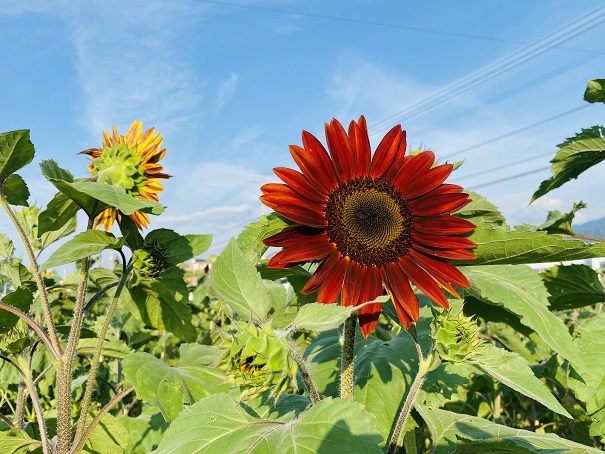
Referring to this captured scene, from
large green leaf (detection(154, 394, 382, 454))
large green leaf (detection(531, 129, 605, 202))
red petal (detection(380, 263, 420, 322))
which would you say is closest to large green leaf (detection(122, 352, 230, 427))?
→ large green leaf (detection(154, 394, 382, 454))

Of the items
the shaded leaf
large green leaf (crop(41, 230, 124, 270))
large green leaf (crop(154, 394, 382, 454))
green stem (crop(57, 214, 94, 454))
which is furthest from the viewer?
the shaded leaf

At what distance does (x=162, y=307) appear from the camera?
1711 mm

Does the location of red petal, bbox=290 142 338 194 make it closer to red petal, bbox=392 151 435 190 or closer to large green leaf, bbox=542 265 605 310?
red petal, bbox=392 151 435 190

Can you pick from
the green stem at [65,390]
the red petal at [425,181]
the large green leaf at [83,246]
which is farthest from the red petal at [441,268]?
the green stem at [65,390]

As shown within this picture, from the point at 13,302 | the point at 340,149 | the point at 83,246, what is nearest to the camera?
the point at 340,149

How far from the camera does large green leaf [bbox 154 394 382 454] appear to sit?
0.83m

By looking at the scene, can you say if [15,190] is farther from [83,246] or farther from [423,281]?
[423,281]

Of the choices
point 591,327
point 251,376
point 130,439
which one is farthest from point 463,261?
point 130,439

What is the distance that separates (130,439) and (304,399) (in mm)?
897

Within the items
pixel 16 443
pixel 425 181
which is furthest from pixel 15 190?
pixel 425 181

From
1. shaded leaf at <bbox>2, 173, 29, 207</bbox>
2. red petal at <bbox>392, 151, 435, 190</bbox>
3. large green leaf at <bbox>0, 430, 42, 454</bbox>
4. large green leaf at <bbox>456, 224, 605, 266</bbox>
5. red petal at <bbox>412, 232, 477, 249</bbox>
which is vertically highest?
shaded leaf at <bbox>2, 173, 29, 207</bbox>

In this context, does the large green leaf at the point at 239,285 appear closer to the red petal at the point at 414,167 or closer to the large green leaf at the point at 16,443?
the red petal at the point at 414,167

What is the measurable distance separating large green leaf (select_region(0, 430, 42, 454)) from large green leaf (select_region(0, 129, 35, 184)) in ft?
1.98

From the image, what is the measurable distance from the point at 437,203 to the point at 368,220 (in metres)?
0.13
